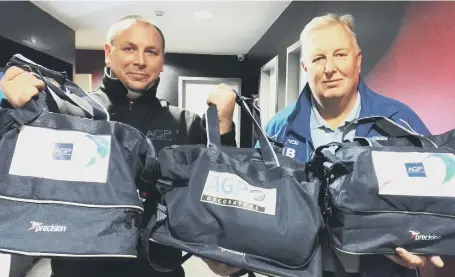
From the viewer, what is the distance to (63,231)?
75cm

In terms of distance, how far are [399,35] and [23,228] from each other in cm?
174

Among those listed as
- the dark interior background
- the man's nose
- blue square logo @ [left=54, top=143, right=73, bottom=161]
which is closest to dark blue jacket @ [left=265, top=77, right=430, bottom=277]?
the man's nose

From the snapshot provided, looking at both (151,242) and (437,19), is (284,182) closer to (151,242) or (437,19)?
(151,242)

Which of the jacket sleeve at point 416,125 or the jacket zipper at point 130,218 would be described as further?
the jacket sleeve at point 416,125

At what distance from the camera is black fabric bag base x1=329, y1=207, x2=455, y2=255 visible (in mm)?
795

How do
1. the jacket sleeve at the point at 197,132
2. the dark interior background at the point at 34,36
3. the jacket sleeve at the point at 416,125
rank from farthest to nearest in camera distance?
the dark interior background at the point at 34,36
the jacket sleeve at the point at 416,125
the jacket sleeve at the point at 197,132

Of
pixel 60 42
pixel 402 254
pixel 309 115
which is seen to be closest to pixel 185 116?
pixel 309 115

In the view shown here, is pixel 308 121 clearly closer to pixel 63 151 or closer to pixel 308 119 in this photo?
pixel 308 119

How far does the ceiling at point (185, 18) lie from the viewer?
11.1ft

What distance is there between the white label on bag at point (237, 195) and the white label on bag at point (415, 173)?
225 mm

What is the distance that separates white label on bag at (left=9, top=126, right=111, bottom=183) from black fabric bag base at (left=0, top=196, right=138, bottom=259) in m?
0.06

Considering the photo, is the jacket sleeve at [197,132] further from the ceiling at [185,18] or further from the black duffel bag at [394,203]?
the ceiling at [185,18]

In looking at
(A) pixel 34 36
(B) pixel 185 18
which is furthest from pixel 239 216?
(A) pixel 34 36

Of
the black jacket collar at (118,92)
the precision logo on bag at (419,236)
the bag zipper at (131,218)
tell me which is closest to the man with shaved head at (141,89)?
the black jacket collar at (118,92)
